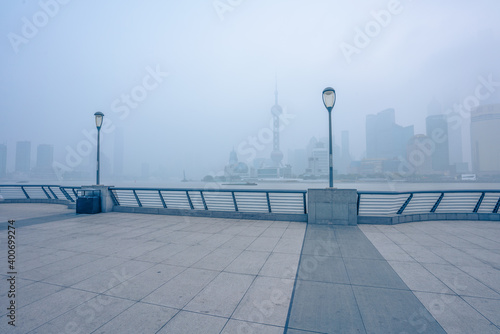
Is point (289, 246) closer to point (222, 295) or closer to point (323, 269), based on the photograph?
point (323, 269)

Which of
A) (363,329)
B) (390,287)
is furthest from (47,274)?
(390,287)

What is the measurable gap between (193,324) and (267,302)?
1.11m

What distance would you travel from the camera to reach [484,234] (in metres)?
7.42

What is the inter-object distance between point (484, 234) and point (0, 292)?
12.3 meters

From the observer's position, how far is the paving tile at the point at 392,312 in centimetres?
282

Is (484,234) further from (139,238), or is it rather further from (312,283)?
(139,238)

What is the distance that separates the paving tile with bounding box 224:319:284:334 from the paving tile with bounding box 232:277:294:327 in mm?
81

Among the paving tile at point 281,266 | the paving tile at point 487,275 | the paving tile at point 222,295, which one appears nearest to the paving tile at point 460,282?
the paving tile at point 487,275

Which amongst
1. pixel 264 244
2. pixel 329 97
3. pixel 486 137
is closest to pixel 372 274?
pixel 264 244

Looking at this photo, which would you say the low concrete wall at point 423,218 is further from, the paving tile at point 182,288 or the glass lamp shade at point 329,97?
the paving tile at point 182,288

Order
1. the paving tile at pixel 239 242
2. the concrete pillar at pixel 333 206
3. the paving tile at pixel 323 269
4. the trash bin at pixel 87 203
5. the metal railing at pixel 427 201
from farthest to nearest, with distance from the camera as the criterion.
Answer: the trash bin at pixel 87 203 < the metal railing at pixel 427 201 < the concrete pillar at pixel 333 206 < the paving tile at pixel 239 242 < the paving tile at pixel 323 269

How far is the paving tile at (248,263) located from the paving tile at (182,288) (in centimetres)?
45

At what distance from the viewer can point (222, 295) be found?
144 inches

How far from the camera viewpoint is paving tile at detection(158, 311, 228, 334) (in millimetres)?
2777
